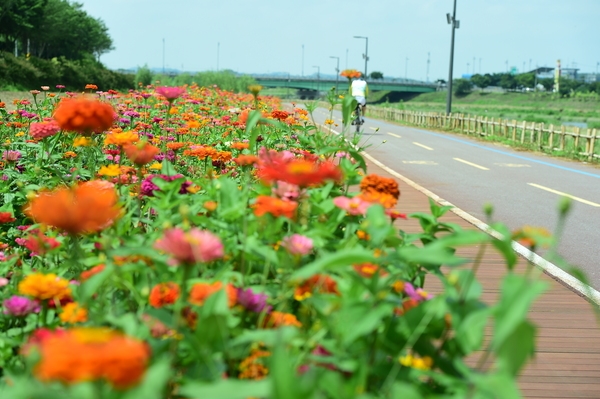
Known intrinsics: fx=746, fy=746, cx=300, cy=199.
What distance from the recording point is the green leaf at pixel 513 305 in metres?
1.12

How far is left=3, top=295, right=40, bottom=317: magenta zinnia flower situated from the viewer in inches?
77.0

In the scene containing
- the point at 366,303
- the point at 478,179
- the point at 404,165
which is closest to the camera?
the point at 366,303

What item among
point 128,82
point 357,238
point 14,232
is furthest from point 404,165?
point 128,82

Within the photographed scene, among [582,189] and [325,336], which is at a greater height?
[325,336]

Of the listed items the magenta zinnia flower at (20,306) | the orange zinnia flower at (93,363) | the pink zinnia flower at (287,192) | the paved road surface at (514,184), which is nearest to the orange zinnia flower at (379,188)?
the pink zinnia flower at (287,192)

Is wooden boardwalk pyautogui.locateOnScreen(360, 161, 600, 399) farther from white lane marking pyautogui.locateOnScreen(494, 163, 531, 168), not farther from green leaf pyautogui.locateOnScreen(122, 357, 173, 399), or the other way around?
white lane marking pyautogui.locateOnScreen(494, 163, 531, 168)

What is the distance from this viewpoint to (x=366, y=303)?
1403 millimetres

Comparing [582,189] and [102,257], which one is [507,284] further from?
[582,189]

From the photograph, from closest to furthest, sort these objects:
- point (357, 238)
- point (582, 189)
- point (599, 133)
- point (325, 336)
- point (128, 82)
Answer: point (325, 336)
point (357, 238)
point (582, 189)
point (599, 133)
point (128, 82)

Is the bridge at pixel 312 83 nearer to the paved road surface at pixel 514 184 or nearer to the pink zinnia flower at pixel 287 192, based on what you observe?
the paved road surface at pixel 514 184

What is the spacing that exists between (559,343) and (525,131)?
20.3 meters

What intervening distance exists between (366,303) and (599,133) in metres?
18.5

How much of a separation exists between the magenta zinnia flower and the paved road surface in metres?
4.62

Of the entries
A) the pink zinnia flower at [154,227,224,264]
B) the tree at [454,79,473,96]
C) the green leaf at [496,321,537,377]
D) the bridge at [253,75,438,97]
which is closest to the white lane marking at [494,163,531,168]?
the pink zinnia flower at [154,227,224,264]
